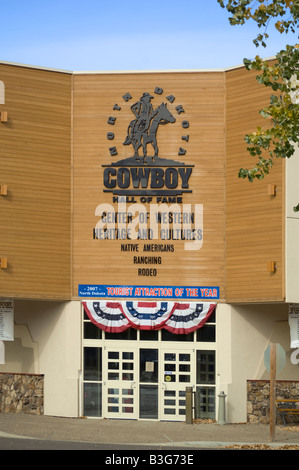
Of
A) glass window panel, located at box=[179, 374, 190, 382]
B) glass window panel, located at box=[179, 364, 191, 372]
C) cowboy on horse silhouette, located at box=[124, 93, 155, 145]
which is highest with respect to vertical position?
cowboy on horse silhouette, located at box=[124, 93, 155, 145]

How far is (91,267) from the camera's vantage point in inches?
1176

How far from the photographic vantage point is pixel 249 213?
1131 inches

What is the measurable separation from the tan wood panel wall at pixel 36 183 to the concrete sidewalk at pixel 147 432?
4172 mm

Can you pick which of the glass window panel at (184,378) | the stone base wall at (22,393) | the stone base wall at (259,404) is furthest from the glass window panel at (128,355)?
the stone base wall at (259,404)

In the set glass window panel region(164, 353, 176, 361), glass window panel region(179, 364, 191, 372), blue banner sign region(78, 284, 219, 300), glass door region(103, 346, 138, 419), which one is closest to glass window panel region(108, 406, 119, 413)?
glass door region(103, 346, 138, 419)

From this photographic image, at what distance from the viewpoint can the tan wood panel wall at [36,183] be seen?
2919 cm

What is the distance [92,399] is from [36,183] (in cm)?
718

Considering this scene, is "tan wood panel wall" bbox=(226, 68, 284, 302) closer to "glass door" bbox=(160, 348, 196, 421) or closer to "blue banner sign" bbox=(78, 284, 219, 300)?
"blue banner sign" bbox=(78, 284, 219, 300)

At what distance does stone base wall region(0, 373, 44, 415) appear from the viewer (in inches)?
1195

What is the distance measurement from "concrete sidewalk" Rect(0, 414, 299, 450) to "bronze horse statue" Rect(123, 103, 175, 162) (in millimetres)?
8547
